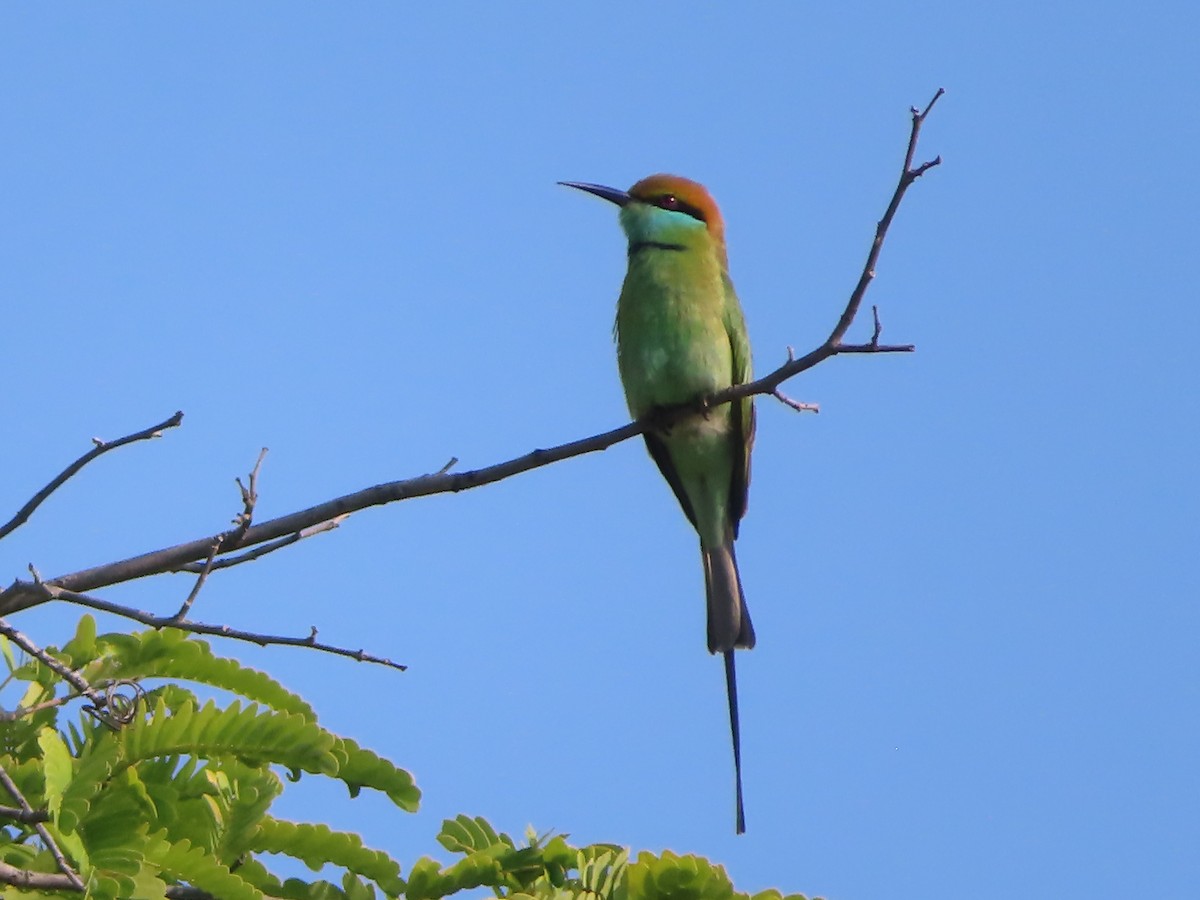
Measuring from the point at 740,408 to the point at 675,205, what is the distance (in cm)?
63

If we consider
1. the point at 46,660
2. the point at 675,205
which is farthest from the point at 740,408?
the point at 46,660

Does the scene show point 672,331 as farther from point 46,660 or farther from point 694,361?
point 46,660

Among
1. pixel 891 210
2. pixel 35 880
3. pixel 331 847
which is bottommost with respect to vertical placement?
pixel 35 880

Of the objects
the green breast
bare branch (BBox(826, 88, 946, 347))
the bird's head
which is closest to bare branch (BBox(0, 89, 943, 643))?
bare branch (BBox(826, 88, 946, 347))

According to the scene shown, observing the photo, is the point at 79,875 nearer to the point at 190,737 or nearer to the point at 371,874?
the point at 190,737

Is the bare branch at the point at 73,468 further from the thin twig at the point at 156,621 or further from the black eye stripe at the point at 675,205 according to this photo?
the black eye stripe at the point at 675,205

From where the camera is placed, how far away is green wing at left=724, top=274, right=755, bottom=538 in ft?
11.7

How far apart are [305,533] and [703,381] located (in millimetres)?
1513

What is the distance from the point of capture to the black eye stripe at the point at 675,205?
12.7 ft

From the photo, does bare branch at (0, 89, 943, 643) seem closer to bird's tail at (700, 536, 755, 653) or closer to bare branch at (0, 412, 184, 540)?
bare branch at (0, 412, 184, 540)

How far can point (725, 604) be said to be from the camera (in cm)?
362

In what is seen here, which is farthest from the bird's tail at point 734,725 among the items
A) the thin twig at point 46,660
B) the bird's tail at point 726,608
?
the thin twig at point 46,660

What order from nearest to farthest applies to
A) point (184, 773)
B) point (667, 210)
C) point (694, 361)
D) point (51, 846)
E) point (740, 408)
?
point (51, 846) < point (184, 773) < point (694, 361) < point (740, 408) < point (667, 210)

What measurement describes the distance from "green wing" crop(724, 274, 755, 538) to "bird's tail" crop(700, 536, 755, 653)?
0.42 ft
